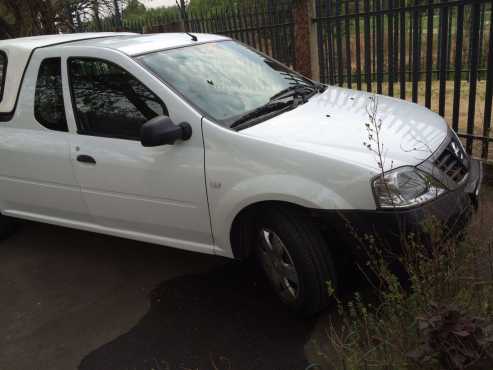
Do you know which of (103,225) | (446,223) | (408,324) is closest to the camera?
(408,324)

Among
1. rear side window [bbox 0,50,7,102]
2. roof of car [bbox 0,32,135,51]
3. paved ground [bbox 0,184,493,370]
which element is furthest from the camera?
rear side window [bbox 0,50,7,102]

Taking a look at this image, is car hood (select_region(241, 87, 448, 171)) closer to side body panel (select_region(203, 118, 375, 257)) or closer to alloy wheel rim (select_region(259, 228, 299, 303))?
side body panel (select_region(203, 118, 375, 257))

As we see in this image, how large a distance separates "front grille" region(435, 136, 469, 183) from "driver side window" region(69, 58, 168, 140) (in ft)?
5.72

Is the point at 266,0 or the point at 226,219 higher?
the point at 266,0

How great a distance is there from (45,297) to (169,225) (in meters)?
1.24

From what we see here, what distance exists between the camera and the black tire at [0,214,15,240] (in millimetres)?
4699

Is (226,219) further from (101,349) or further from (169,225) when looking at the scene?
(101,349)

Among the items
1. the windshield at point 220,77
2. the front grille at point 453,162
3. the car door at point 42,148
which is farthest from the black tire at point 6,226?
the front grille at point 453,162

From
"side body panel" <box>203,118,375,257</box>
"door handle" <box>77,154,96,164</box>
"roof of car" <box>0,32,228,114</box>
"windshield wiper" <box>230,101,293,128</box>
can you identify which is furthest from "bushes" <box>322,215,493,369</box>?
"roof of car" <box>0,32,228,114</box>

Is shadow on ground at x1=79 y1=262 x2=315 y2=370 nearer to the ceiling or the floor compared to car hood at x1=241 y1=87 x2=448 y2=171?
nearer to the floor

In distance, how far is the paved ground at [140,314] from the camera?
296 centimetres

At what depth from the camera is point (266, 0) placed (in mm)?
7477

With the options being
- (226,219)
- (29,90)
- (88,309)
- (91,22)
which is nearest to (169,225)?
(226,219)

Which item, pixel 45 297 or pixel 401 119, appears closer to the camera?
pixel 401 119
